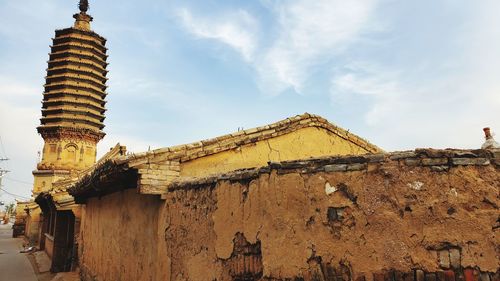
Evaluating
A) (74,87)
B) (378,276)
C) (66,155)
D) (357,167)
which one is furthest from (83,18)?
(378,276)

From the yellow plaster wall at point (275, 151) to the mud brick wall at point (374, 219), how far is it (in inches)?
106

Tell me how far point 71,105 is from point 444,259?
3492 cm

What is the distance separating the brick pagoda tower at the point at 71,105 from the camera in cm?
3256

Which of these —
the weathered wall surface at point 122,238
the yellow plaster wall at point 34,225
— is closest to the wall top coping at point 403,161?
the weathered wall surface at point 122,238

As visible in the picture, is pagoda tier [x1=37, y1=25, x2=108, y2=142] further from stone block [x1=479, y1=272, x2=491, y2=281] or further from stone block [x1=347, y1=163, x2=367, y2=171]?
stone block [x1=479, y1=272, x2=491, y2=281]

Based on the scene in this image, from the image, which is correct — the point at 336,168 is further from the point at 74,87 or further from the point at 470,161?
the point at 74,87

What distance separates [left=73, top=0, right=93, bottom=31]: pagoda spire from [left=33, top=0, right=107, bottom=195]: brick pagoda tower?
20 centimetres

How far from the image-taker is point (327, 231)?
3.71 metres

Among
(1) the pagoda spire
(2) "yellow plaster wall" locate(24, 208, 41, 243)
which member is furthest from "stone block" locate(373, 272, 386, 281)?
(1) the pagoda spire

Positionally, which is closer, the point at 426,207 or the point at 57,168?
the point at 426,207

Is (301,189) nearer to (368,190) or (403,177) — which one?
(368,190)

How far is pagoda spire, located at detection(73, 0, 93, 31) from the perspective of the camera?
3585cm

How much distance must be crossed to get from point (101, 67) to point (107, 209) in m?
29.7

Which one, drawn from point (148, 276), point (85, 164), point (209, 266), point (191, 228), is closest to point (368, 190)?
point (209, 266)
